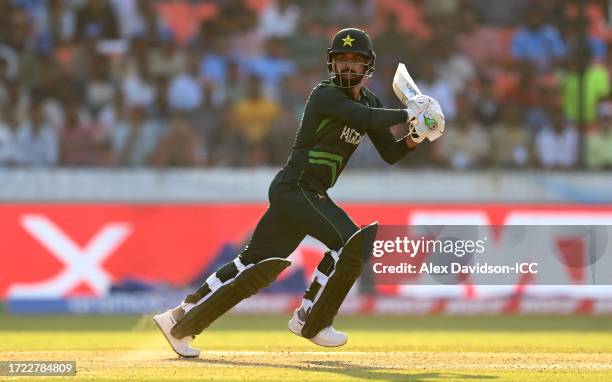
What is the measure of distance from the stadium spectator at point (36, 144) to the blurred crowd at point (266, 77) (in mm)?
16

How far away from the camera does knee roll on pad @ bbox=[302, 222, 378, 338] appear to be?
27.1 ft

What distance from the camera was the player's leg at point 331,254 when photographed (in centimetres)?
827

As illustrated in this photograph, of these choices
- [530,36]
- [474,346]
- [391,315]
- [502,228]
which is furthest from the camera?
[530,36]

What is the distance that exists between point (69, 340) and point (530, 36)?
7331 mm

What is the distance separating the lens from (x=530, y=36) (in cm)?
1572

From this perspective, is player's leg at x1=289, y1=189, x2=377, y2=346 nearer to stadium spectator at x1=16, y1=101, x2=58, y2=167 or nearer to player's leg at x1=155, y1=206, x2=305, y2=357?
player's leg at x1=155, y1=206, x2=305, y2=357

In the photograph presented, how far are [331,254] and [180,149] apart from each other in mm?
6332

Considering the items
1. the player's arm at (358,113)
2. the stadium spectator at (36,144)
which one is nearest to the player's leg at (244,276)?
the player's arm at (358,113)

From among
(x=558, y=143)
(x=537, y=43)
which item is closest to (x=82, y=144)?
(x=558, y=143)

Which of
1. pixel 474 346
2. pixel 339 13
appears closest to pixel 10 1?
pixel 339 13

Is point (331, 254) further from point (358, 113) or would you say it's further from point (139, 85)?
point (139, 85)

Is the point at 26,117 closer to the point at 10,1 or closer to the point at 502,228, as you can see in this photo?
the point at 10,1

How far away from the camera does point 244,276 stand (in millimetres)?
8516

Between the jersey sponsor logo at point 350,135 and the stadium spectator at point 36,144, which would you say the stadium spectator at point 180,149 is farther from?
the jersey sponsor logo at point 350,135
